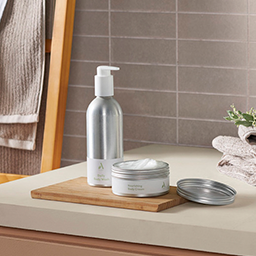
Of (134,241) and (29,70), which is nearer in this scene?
(134,241)

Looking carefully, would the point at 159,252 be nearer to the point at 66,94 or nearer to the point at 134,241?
the point at 134,241

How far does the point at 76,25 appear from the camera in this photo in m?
1.40

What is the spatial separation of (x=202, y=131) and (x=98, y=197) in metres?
0.57

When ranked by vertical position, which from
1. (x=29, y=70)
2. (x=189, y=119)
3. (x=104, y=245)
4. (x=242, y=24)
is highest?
(x=242, y=24)

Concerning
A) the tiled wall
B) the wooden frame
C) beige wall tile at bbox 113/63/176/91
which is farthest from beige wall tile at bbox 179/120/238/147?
the wooden frame

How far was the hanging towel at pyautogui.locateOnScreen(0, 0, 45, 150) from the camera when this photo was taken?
133 cm

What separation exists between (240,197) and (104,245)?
0.25 meters

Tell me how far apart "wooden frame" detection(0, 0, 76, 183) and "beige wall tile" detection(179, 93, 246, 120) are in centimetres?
33

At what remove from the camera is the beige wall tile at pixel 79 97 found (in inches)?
55.8

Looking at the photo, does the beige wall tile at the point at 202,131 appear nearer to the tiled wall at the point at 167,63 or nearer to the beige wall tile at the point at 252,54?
the tiled wall at the point at 167,63

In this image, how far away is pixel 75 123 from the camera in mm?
1441

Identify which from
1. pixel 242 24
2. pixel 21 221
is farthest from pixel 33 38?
pixel 21 221

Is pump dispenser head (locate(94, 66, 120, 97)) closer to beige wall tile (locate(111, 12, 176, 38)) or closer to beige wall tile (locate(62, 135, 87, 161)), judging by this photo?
beige wall tile (locate(111, 12, 176, 38))

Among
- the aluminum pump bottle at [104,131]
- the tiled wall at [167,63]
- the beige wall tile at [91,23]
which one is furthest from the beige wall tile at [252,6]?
the aluminum pump bottle at [104,131]
